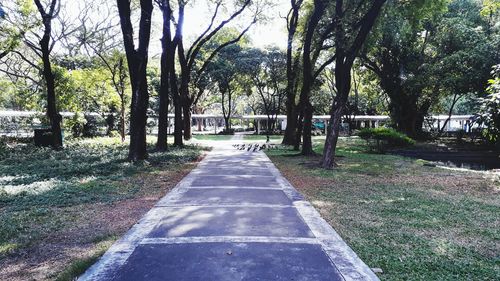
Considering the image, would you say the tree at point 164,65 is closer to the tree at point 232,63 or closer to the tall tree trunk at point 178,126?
the tall tree trunk at point 178,126

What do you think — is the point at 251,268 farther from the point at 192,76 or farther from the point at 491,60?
the point at 192,76

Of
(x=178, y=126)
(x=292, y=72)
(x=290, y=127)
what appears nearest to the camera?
(x=178, y=126)

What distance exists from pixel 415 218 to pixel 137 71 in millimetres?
9590

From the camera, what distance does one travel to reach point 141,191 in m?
8.23

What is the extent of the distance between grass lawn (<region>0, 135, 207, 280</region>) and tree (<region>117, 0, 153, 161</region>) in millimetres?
748

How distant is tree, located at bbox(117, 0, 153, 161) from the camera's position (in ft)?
40.5

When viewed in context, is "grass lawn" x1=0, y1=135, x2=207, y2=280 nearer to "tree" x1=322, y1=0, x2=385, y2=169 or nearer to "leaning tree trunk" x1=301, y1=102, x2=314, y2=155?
"tree" x1=322, y1=0, x2=385, y2=169

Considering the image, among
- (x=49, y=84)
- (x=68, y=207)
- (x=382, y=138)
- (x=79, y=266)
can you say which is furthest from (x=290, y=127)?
(x=79, y=266)

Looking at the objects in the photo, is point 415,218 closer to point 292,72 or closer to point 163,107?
point 163,107

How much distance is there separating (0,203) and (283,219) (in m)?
4.96

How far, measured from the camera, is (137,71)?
12508 millimetres

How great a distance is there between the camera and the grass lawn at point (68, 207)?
4182 millimetres

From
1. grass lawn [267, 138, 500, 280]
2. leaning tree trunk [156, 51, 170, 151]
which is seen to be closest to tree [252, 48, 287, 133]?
leaning tree trunk [156, 51, 170, 151]

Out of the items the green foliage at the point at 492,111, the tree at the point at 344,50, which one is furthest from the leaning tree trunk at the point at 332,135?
the green foliage at the point at 492,111
